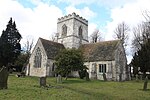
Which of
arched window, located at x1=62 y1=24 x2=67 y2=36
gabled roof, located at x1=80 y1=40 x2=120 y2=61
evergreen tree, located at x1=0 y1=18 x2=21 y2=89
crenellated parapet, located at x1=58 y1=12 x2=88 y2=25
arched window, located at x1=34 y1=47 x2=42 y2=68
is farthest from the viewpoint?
arched window, located at x1=62 y1=24 x2=67 y2=36

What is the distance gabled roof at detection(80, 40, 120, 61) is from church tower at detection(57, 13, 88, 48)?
4.69 metres

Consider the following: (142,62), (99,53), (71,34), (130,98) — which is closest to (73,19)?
(71,34)

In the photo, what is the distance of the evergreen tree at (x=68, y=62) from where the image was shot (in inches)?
1193

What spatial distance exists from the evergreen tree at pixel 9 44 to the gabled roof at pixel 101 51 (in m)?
14.0

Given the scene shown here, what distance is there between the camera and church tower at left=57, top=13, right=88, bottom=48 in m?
48.6

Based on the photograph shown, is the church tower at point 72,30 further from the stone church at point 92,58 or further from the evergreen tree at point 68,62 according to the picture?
the evergreen tree at point 68,62

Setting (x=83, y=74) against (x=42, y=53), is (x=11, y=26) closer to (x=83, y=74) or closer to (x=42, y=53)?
(x=42, y=53)

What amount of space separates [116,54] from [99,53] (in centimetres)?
345

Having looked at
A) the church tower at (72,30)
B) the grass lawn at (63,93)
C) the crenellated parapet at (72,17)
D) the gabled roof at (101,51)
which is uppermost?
the crenellated parapet at (72,17)

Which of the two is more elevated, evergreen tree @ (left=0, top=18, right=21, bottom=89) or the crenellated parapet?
the crenellated parapet

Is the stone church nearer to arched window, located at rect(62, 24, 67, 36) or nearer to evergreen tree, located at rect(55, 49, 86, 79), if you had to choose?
arched window, located at rect(62, 24, 67, 36)

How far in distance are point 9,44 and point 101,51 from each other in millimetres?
17778

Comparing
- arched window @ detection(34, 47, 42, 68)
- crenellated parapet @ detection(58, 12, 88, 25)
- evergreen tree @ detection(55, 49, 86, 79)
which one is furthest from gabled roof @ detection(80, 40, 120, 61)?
evergreen tree @ detection(55, 49, 86, 79)

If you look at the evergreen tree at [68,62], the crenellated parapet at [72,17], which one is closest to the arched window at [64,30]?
the crenellated parapet at [72,17]
